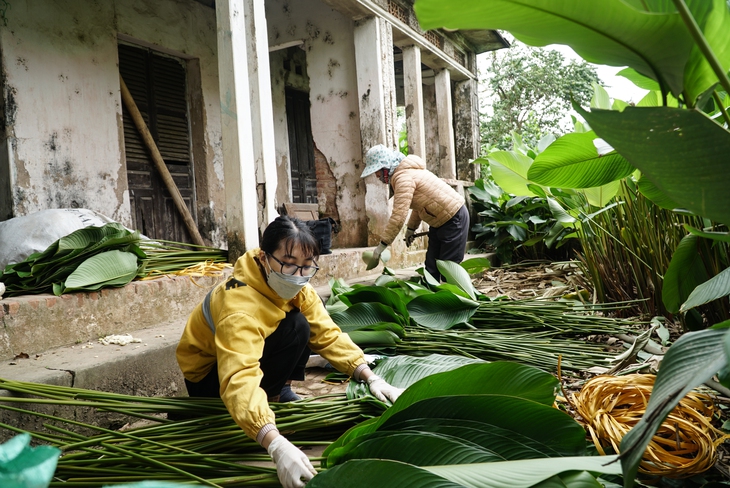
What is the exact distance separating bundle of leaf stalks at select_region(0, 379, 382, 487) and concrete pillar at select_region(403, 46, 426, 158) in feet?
14.8

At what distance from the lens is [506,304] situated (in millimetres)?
2875

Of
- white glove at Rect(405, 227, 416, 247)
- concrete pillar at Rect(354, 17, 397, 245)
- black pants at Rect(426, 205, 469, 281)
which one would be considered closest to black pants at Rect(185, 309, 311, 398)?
black pants at Rect(426, 205, 469, 281)

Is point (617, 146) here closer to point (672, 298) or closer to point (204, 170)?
point (672, 298)

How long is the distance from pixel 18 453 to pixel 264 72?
3.41 meters

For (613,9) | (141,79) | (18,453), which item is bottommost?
(18,453)

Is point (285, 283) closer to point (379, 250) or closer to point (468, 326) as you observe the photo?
point (468, 326)

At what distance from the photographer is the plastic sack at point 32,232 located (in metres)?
2.69

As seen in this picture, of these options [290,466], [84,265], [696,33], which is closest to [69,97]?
[84,265]

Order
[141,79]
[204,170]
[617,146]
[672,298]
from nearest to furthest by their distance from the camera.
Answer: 1. [617,146]
2. [672,298]
3. [141,79]
4. [204,170]

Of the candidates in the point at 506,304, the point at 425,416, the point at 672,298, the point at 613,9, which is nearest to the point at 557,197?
the point at 506,304

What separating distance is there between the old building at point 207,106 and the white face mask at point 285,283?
160 cm

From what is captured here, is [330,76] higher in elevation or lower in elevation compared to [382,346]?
higher

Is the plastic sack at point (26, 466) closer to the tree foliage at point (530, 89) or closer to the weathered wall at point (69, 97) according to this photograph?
the weathered wall at point (69, 97)

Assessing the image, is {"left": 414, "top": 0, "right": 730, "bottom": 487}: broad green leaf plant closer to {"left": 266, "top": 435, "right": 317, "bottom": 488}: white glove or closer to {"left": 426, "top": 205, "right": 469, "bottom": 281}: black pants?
{"left": 266, "top": 435, "right": 317, "bottom": 488}: white glove
